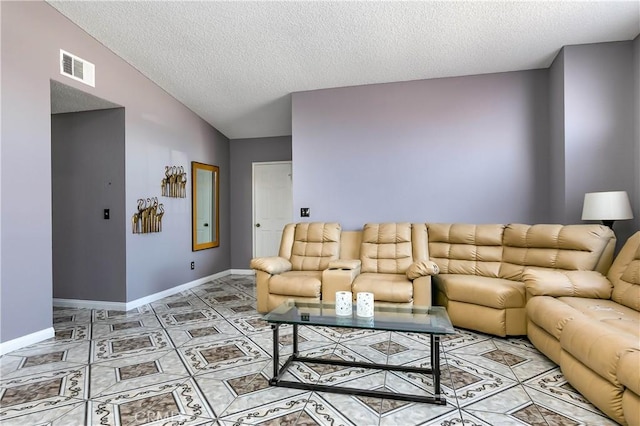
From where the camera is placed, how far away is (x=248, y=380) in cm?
220

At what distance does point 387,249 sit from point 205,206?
3.09 metres

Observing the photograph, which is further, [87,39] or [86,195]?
[86,195]

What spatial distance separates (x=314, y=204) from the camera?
4.50 m

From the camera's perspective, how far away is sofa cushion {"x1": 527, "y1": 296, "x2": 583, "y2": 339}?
2191 millimetres

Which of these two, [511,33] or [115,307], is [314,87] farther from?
[115,307]

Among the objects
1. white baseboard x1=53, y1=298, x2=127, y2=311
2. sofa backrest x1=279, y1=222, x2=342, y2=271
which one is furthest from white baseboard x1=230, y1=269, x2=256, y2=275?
white baseboard x1=53, y1=298, x2=127, y2=311

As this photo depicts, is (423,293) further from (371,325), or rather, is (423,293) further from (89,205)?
(89,205)

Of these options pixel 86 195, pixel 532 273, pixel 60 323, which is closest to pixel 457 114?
pixel 532 273

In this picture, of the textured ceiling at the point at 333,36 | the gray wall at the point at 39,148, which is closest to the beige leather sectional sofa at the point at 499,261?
the textured ceiling at the point at 333,36

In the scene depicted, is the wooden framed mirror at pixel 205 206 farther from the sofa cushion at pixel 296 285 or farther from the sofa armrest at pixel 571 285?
the sofa armrest at pixel 571 285

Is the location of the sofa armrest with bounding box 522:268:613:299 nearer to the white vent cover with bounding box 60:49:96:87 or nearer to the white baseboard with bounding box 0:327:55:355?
the white baseboard with bounding box 0:327:55:355

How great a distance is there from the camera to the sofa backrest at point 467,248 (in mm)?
3471

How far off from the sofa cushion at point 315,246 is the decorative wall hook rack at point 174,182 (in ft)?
5.94

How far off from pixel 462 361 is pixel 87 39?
450 centimetres
